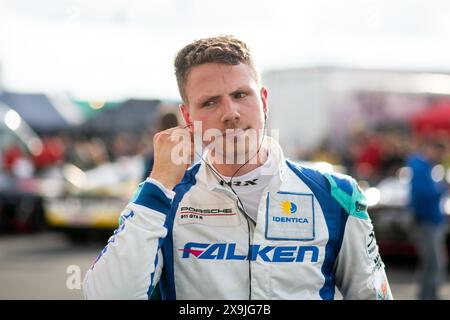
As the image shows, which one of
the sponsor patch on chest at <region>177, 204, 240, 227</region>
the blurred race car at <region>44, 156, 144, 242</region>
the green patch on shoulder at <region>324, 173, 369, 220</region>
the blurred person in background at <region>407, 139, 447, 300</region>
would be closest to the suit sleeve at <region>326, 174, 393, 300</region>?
the green patch on shoulder at <region>324, 173, 369, 220</region>

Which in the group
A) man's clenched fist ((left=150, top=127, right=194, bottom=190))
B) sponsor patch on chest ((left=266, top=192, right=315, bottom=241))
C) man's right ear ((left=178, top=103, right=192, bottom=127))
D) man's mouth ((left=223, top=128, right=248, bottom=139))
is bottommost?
sponsor patch on chest ((left=266, top=192, right=315, bottom=241))

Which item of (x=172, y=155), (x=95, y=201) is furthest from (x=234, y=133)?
(x=95, y=201)

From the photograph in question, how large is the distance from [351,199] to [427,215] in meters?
4.98

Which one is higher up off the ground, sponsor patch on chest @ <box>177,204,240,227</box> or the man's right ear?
the man's right ear

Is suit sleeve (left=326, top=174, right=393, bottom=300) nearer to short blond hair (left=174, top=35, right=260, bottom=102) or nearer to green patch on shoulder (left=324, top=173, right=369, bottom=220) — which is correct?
green patch on shoulder (left=324, top=173, right=369, bottom=220)

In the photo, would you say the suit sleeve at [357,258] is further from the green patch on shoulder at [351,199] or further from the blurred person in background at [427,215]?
the blurred person in background at [427,215]

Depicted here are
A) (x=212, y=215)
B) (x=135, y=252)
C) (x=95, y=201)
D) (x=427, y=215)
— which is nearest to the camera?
(x=135, y=252)

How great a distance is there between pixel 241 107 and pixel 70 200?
348 inches

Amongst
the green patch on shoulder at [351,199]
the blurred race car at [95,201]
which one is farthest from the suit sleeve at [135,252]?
the blurred race car at [95,201]

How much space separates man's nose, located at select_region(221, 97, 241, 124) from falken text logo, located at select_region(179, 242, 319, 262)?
36 cm

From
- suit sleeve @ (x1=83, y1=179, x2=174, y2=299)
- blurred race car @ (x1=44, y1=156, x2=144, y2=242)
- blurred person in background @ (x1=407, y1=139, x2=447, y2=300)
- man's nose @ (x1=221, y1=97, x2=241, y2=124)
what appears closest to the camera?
suit sleeve @ (x1=83, y1=179, x2=174, y2=299)

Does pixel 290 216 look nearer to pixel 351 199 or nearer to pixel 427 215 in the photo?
pixel 351 199

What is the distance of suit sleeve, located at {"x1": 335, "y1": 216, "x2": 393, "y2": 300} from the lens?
6.76 ft

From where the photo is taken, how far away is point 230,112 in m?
2.01
